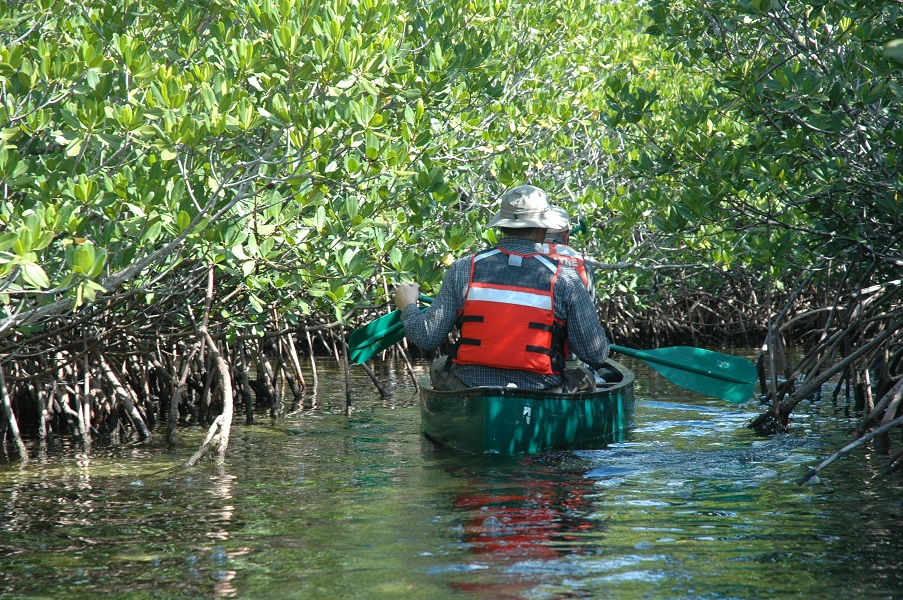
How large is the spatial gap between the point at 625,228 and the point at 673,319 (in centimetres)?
536

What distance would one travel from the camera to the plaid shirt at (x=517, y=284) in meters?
5.13

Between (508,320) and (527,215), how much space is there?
0.53 meters

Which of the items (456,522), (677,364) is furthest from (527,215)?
(456,522)

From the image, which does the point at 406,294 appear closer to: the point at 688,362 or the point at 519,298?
the point at 519,298

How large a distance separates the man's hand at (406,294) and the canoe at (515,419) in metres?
0.50

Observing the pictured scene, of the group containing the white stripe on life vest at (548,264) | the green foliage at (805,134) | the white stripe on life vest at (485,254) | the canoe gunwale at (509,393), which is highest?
the green foliage at (805,134)

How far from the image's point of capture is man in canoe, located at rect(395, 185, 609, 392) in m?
5.11

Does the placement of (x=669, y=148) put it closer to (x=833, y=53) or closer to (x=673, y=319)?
(x=833, y=53)

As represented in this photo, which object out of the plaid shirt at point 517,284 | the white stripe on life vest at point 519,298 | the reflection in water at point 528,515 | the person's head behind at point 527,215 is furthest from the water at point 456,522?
the person's head behind at point 527,215

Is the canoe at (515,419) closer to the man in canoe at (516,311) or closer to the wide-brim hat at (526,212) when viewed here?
the man in canoe at (516,311)

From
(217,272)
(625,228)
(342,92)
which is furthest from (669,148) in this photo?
(217,272)

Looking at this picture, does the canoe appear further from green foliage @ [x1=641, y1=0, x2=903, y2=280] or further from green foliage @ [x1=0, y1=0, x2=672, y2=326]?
green foliage @ [x1=641, y1=0, x2=903, y2=280]

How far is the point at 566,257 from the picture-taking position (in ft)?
17.1

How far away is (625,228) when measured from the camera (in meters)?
7.58
